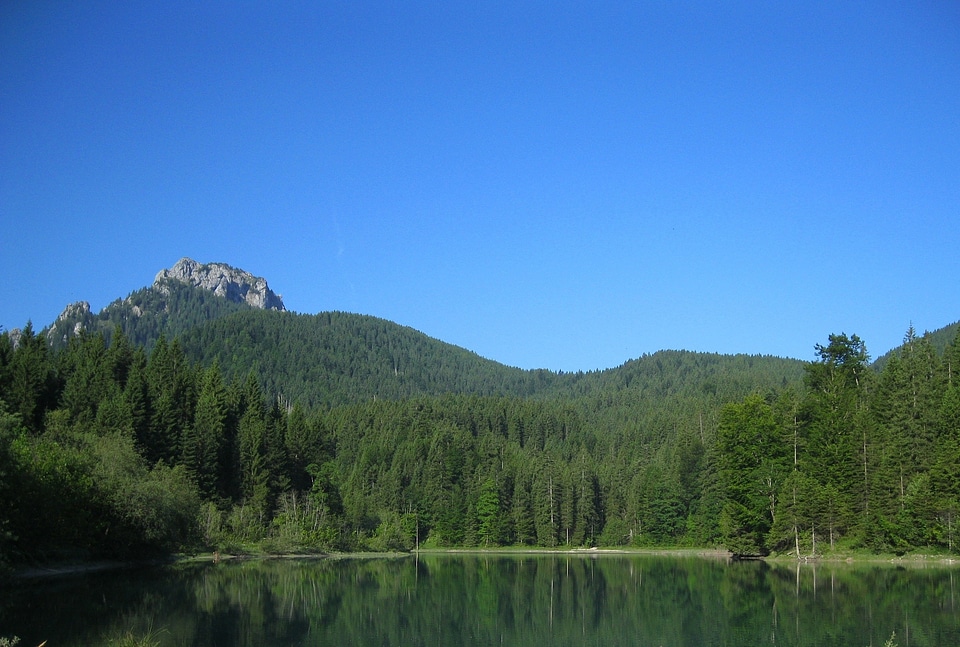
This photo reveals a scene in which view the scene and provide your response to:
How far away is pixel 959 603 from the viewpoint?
3959 centimetres

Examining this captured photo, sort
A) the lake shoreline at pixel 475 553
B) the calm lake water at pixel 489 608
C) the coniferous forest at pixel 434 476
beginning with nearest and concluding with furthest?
the calm lake water at pixel 489 608
the lake shoreline at pixel 475 553
the coniferous forest at pixel 434 476

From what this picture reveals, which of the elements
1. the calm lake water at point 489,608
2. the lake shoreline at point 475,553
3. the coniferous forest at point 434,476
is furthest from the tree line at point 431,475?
the calm lake water at point 489,608

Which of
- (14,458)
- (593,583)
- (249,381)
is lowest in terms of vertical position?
(593,583)

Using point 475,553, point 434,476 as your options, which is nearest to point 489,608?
point 475,553

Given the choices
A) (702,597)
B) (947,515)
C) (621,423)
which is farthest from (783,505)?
(621,423)

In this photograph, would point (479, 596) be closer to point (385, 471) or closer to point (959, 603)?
point (959, 603)

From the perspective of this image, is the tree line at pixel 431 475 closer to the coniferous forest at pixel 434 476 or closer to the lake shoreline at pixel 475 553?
the coniferous forest at pixel 434 476

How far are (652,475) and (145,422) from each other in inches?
2663

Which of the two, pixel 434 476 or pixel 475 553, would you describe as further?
pixel 434 476

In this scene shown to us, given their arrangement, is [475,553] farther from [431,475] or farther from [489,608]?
[489,608]

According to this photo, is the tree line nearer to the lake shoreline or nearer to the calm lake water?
the lake shoreline

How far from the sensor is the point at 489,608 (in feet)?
144

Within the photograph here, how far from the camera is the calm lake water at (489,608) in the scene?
103 feet

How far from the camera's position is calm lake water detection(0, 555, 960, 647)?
31.4 m
